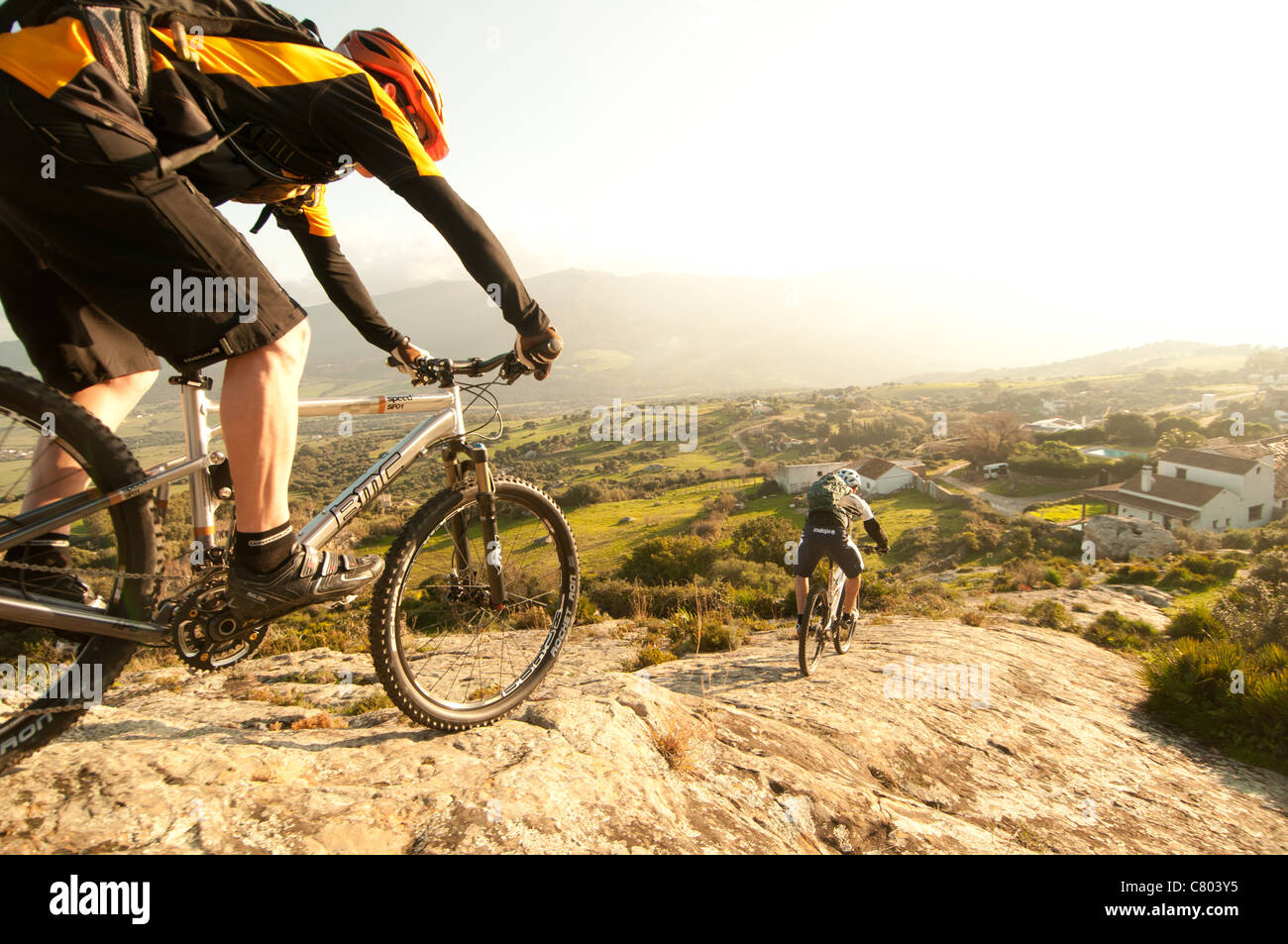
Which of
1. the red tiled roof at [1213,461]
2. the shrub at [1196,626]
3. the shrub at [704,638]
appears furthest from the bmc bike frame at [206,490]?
the red tiled roof at [1213,461]

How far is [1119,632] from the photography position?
14375mm

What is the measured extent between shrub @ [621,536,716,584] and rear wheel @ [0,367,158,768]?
2694 cm

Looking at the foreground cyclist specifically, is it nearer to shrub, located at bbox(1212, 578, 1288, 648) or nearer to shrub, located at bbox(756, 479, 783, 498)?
shrub, located at bbox(1212, 578, 1288, 648)

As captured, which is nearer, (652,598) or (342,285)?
(342,285)

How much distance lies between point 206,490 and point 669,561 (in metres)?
29.0

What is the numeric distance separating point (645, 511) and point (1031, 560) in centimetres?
2632

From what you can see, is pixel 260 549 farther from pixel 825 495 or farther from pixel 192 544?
pixel 825 495

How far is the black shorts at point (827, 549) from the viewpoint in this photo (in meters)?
7.92

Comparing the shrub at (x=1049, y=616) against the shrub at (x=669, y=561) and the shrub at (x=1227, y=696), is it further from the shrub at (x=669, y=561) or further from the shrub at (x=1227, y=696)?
the shrub at (x=669, y=561)

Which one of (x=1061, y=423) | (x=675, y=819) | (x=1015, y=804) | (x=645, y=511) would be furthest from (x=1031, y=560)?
(x=1061, y=423)

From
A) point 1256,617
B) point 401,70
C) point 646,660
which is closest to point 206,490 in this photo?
point 401,70

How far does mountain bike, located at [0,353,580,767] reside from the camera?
2.04 meters
